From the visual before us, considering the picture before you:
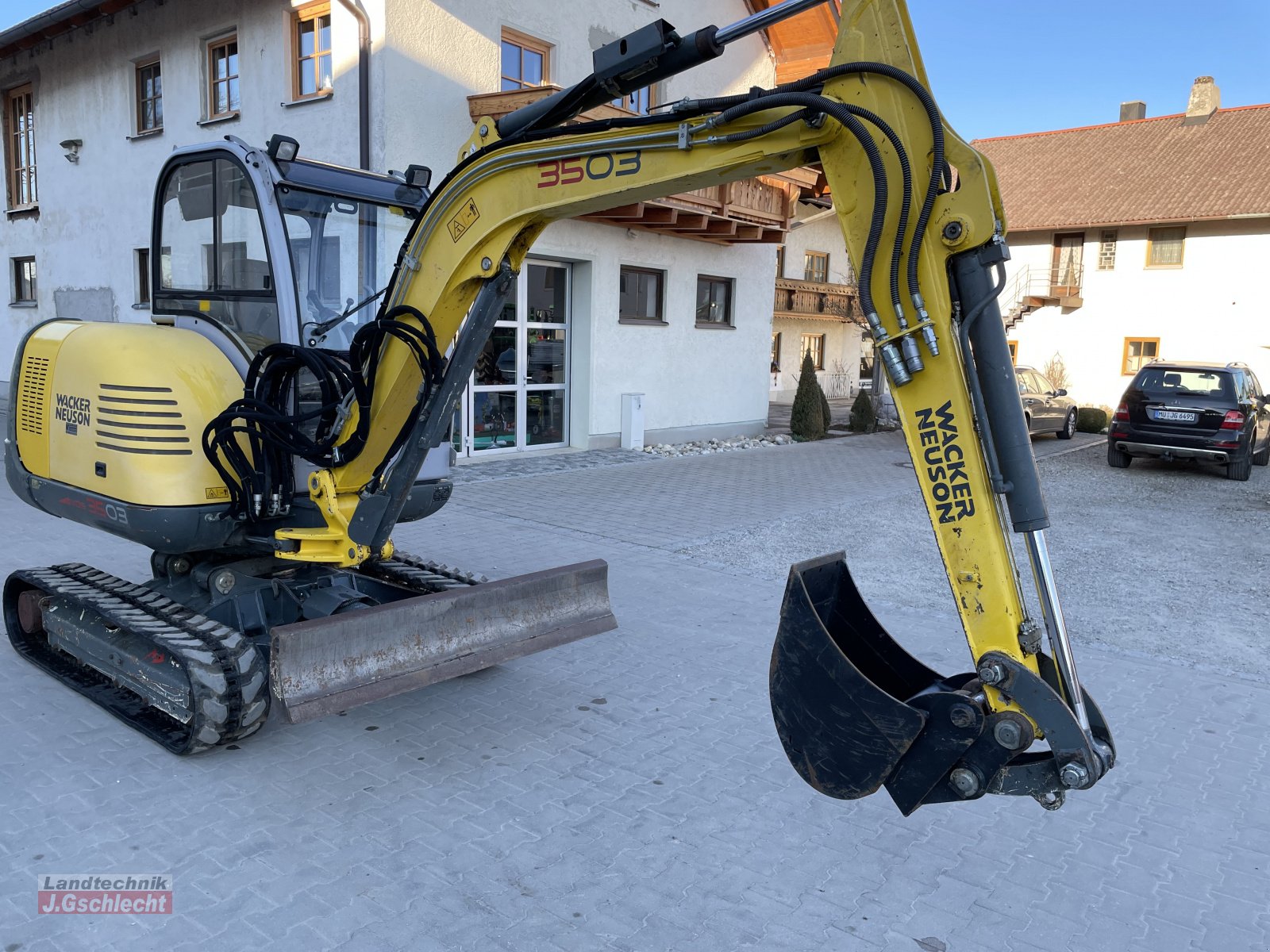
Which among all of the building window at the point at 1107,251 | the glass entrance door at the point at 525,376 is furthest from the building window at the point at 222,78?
the building window at the point at 1107,251

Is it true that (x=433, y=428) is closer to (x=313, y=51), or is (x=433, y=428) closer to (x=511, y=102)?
(x=511, y=102)

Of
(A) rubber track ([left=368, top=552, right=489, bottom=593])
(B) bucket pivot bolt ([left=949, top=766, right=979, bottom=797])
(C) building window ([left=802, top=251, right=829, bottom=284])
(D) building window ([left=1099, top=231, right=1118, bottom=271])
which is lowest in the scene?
(A) rubber track ([left=368, top=552, right=489, bottom=593])

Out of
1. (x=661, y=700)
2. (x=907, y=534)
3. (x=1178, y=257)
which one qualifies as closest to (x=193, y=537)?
(x=661, y=700)

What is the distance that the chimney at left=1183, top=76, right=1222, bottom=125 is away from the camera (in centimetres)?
2755

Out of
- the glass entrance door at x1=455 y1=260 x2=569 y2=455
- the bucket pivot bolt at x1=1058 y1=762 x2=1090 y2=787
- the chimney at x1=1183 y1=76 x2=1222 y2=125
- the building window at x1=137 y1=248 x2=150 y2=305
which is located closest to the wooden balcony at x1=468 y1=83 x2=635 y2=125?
the glass entrance door at x1=455 y1=260 x2=569 y2=455

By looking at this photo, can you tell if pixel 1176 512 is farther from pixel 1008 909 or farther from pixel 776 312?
pixel 776 312

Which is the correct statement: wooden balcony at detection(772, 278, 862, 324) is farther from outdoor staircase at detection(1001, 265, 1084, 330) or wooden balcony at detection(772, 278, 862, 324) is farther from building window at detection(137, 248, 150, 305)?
building window at detection(137, 248, 150, 305)

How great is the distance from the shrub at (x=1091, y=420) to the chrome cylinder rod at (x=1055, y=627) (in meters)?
21.8

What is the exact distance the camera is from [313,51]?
11.9 m

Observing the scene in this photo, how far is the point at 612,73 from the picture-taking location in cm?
315

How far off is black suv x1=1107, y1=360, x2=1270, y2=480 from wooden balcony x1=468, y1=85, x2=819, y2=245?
20.4 feet

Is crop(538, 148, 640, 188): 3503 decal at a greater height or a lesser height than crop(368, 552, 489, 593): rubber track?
greater

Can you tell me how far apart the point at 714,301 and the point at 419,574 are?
41.2 feet

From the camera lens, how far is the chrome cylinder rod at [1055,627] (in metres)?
2.57
